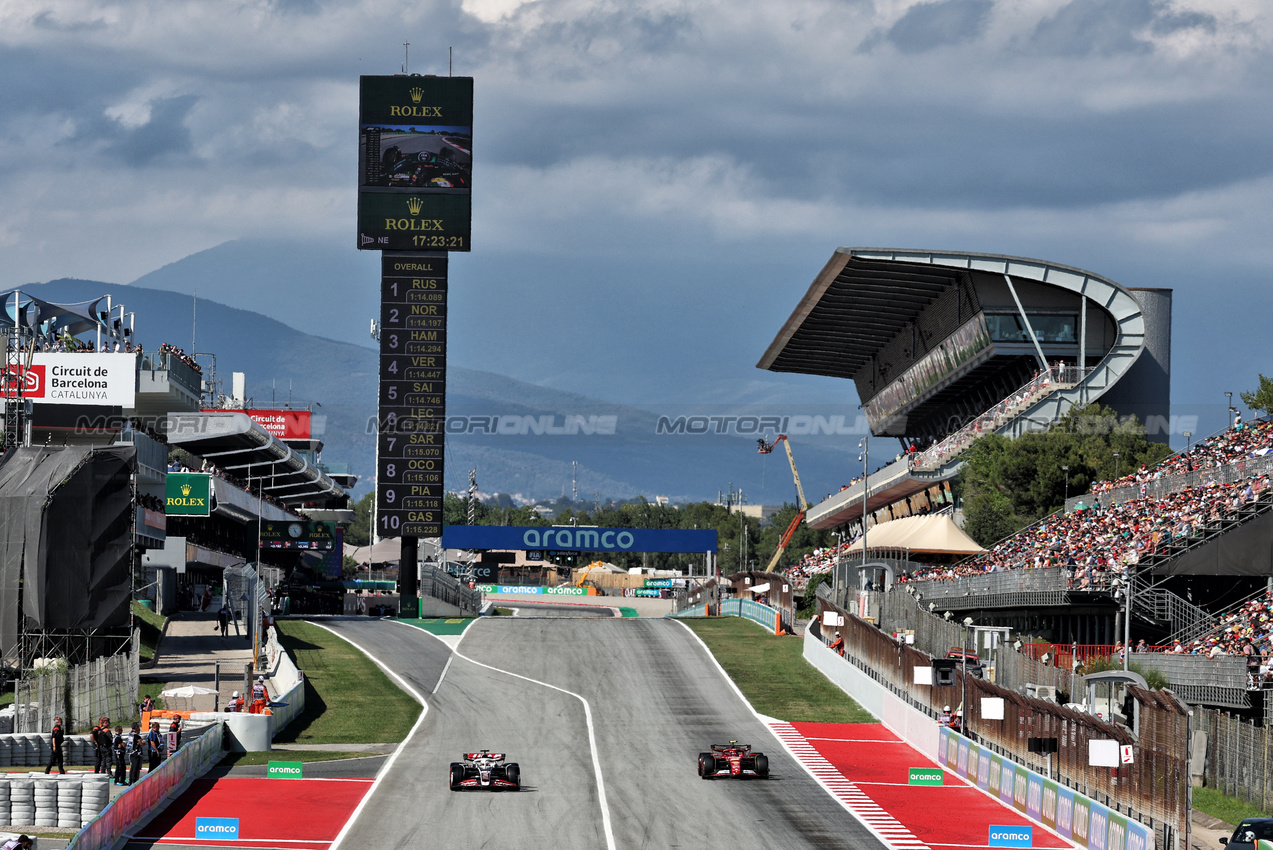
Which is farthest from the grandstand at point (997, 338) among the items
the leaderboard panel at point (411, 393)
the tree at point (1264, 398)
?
the leaderboard panel at point (411, 393)

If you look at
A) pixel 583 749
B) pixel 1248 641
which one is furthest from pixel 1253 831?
pixel 583 749

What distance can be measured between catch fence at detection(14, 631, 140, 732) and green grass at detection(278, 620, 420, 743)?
181 inches

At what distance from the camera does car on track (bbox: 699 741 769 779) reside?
35.7 metres

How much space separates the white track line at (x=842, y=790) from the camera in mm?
29719

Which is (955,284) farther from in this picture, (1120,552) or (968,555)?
(1120,552)

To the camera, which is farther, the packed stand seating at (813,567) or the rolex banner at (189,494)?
the packed stand seating at (813,567)

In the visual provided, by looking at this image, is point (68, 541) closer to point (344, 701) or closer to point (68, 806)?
point (344, 701)

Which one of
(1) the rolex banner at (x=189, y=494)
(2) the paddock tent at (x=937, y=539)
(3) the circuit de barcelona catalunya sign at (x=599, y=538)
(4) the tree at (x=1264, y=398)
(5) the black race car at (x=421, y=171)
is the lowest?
(3) the circuit de barcelona catalunya sign at (x=599, y=538)

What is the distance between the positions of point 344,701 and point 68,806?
1790cm

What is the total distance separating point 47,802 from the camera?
97.9ft

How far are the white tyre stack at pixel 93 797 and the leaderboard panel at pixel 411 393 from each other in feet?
145

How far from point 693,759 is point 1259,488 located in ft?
68.4

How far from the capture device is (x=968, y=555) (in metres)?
70.7

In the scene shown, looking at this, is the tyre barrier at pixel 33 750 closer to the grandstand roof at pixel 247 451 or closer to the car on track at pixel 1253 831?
the car on track at pixel 1253 831
